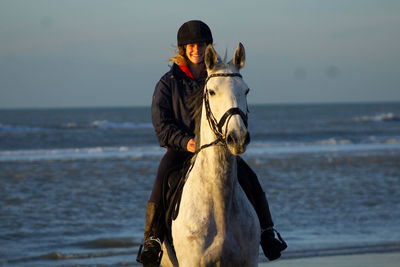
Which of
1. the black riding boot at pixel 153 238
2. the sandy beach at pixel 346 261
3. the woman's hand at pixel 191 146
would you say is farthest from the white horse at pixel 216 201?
the sandy beach at pixel 346 261

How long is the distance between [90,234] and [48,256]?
4.73ft

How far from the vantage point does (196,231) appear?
4.12 meters

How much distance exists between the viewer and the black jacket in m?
4.75

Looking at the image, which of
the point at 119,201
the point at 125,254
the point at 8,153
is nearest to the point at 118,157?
the point at 8,153

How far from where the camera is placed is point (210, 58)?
4047 millimetres

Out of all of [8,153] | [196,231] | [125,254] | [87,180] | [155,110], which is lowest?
[8,153]

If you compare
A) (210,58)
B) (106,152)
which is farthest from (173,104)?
(106,152)

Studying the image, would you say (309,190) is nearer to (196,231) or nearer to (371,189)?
(371,189)

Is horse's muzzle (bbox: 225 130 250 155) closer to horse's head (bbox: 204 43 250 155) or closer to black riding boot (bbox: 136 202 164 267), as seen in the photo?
horse's head (bbox: 204 43 250 155)

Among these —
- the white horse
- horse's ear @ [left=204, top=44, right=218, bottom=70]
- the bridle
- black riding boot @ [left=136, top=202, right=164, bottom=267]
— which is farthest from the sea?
horse's ear @ [left=204, top=44, right=218, bottom=70]

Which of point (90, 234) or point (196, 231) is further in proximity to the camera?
point (90, 234)

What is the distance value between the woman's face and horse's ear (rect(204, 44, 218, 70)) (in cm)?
87

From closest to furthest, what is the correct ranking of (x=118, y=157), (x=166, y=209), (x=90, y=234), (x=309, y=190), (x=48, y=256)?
1. (x=166, y=209)
2. (x=48, y=256)
3. (x=90, y=234)
4. (x=309, y=190)
5. (x=118, y=157)

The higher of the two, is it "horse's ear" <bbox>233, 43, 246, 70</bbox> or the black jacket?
"horse's ear" <bbox>233, 43, 246, 70</bbox>
